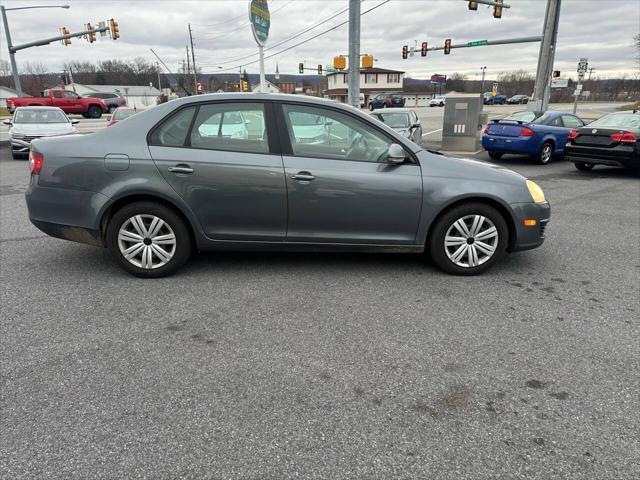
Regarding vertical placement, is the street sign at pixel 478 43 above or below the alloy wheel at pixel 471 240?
above

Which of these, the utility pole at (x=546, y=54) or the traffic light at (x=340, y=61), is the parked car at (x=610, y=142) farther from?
the utility pole at (x=546, y=54)

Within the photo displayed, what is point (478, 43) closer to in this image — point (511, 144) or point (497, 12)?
point (497, 12)

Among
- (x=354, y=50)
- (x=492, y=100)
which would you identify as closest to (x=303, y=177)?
(x=354, y=50)

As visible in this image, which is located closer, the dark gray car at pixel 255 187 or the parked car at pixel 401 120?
the dark gray car at pixel 255 187

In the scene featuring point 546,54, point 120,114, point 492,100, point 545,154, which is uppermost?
point 546,54

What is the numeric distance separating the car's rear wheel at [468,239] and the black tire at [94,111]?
3489cm

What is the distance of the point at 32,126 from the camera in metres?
13.5

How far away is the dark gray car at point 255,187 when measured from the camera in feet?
13.3

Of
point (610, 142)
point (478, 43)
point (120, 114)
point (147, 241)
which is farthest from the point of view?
point (478, 43)

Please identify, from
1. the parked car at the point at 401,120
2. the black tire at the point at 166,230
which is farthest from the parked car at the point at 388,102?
the black tire at the point at 166,230

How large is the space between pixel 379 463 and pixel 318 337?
1.22 meters

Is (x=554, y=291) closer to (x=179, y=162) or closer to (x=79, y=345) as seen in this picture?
(x=179, y=162)

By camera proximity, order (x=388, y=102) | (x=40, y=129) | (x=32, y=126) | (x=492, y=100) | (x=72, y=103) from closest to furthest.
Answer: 1. (x=40, y=129)
2. (x=32, y=126)
3. (x=72, y=103)
4. (x=388, y=102)
5. (x=492, y=100)

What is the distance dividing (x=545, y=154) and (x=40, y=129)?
14303mm
